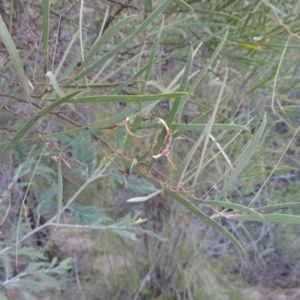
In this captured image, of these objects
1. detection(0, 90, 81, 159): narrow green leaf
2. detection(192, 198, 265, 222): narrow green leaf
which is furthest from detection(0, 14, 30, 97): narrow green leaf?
detection(192, 198, 265, 222): narrow green leaf

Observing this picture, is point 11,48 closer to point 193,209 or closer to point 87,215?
point 193,209

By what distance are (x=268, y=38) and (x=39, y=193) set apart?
4.95ft

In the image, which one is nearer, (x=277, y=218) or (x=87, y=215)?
(x=277, y=218)

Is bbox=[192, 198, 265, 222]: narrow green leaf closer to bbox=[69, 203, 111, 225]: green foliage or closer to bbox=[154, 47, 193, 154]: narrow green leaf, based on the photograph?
bbox=[154, 47, 193, 154]: narrow green leaf

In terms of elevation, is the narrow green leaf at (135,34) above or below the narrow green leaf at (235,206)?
above

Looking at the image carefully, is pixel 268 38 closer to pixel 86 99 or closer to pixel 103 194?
pixel 86 99

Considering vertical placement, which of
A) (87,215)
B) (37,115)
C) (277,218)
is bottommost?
(87,215)

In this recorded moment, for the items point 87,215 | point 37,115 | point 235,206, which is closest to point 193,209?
point 235,206

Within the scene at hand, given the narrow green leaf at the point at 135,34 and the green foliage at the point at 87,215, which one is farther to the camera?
the green foliage at the point at 87,215

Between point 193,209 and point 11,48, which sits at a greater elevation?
point 11,48

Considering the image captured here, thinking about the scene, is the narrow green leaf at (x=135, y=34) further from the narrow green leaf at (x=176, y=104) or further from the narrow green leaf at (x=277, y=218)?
the narrow green leaf at (x=277, y=218)

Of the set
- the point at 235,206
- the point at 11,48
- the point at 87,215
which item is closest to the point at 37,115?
the point at 11,48

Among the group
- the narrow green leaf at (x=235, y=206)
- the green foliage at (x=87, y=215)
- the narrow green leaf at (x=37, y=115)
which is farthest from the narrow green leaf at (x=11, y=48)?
the green foliage at (x=87, y=215)

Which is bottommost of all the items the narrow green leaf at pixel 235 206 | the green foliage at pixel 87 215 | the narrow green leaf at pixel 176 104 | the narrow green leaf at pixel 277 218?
the green foliage at pixel 87 215
